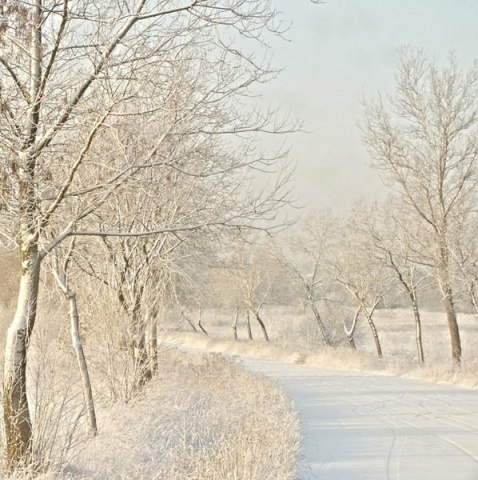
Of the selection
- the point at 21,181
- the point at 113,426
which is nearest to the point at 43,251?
the point at 21,181

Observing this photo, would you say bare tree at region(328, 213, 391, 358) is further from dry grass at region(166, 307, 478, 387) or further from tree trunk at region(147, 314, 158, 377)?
tree trunk at region(147, 314, 158, 377)

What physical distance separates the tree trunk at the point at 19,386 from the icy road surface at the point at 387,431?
10.5ft

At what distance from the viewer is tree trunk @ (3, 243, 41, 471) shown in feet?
22.1

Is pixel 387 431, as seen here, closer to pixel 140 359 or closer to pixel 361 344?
pixel 140 359

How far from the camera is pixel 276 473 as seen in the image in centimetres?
687

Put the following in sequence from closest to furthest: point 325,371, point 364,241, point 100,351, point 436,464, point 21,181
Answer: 1. point 21,181
2. point 436,464
3. point 100,351
4. point 325,371
5. point 364,241

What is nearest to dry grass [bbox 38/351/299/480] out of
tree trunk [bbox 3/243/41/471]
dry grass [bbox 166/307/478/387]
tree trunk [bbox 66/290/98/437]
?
tree trunk [bbox 66/290/98/437]

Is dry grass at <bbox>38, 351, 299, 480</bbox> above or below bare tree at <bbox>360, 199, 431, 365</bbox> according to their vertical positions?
below

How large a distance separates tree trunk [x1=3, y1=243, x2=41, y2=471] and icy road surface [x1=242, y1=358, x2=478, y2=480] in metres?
3.21

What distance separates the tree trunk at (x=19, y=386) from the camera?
6743 millimetres

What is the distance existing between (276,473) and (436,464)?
251cm

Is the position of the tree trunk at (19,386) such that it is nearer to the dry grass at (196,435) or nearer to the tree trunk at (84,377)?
the dry grass at (196,435)

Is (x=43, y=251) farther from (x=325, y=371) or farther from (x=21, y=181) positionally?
(x=325, y=371)

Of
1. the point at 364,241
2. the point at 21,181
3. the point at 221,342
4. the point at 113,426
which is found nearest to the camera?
the point at 21,181
